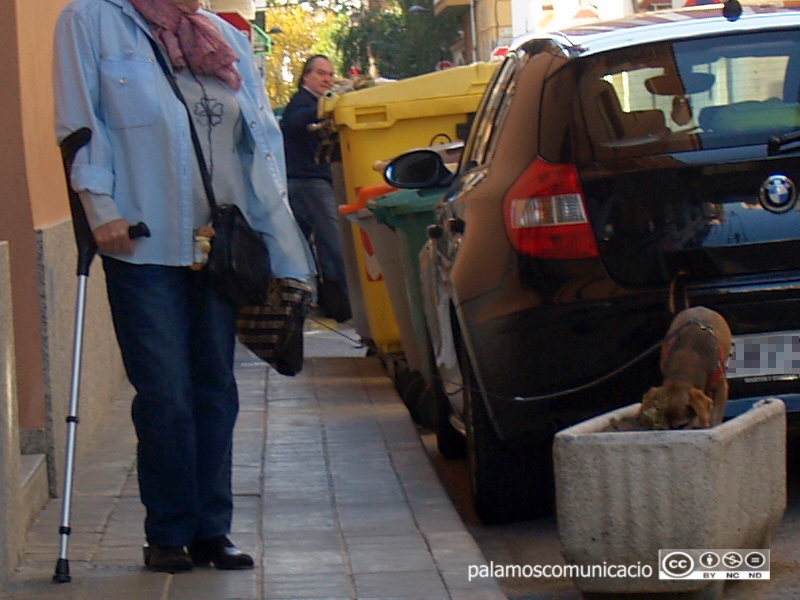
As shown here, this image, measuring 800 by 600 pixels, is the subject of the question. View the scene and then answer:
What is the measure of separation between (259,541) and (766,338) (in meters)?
1.76

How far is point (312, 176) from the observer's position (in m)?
11.7

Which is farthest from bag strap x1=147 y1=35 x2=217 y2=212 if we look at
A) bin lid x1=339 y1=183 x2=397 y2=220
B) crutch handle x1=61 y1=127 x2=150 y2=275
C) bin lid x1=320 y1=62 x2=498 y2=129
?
bin lid x1=320 y1=62 x2=498 y2=129

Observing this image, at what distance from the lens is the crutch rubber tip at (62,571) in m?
4.32

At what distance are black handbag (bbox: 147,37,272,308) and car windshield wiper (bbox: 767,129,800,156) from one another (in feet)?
5.40

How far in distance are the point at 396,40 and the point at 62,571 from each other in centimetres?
4785

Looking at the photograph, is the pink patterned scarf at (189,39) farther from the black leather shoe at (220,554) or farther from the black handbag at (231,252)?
the black leather shoe at (220,554)

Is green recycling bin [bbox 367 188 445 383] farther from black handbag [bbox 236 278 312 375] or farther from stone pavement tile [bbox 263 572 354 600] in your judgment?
stone pavement tile [bbox 263 572 354 600]

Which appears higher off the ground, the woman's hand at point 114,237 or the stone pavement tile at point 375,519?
the woman's hand at point 114,237

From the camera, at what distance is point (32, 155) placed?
554 cm

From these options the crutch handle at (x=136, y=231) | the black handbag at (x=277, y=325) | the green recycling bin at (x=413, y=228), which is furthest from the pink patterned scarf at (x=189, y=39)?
the green recycling bin at (x=413, y=228)

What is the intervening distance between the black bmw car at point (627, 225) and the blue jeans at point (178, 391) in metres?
0.92

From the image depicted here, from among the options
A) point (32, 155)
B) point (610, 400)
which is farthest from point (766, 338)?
point (32, 155)

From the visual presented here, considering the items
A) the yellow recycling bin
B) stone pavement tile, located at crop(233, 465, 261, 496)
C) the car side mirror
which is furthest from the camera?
the yellow recycling bin

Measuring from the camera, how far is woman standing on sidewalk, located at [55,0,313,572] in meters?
4.29
